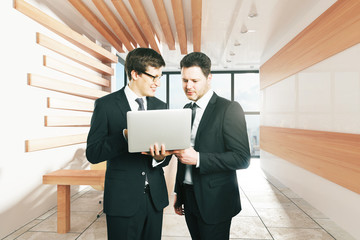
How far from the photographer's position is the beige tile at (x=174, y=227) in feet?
9.69

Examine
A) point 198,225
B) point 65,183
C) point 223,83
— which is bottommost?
point 65,183

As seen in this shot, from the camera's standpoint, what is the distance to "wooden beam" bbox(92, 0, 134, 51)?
344 cm

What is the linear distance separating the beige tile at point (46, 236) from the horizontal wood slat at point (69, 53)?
2.54 metres

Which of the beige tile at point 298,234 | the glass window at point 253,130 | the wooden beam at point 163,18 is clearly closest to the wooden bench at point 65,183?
the beige tile at point 298,234

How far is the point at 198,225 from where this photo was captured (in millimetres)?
1426

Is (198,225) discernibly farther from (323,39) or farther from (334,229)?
(323,39)

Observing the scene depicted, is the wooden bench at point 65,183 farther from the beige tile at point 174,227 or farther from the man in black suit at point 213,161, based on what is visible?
the man in black suit at point 213,161

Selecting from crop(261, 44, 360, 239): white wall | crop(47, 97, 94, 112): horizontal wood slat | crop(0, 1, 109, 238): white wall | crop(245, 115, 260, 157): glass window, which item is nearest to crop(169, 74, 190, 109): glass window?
crop(245, 115, 260, 157): glass window

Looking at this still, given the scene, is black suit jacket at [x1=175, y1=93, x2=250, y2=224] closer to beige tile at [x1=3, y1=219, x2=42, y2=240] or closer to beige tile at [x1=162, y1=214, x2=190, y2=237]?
beige tile at [x1=162, y1=214, x2=190, y2=237]

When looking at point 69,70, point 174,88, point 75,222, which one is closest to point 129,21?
point 69,70

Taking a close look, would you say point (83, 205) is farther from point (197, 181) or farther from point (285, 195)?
point (285, 195)

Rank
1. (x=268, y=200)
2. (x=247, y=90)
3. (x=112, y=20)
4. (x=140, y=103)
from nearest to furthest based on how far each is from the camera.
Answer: (x=140, y=103) < (x=112, y=20) < (x=268, y=200) < (x=247, y=90)

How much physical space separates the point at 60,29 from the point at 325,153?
4439 millimetres

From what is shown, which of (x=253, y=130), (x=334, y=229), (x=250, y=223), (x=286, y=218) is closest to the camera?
(x=334, y=229)
